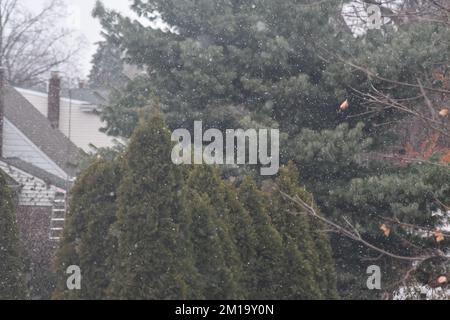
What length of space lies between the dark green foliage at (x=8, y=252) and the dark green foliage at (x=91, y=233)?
0.76 meters

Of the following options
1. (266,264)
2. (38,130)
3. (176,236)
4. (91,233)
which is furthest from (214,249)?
(38,130)

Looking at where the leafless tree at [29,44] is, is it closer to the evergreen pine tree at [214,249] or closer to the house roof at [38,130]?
the house roof at [38,130]

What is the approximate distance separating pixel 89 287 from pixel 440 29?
6570 mm

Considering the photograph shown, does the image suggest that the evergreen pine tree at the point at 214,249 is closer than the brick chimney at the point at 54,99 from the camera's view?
Yes

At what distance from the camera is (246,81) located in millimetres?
10438

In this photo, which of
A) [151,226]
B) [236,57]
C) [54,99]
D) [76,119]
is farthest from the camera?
[76,119]

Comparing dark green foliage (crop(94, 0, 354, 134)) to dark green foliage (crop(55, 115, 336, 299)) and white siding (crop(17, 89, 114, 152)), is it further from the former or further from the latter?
white siding (crop(17, 89, 114, 152))

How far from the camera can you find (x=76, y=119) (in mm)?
31250

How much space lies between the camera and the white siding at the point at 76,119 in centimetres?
3044

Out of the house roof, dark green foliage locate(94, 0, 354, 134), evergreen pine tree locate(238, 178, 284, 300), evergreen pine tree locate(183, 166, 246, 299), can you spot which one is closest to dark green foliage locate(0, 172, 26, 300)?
evergreen pine tree locate(183, 166, 246, 299)

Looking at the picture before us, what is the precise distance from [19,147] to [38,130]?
5.28 ft

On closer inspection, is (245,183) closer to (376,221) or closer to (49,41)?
(376,221)

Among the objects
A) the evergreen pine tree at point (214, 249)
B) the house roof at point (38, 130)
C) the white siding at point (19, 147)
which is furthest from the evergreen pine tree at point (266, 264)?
the white siding at point (19, 147)

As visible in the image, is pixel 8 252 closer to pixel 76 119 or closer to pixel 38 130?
pixel 38 130
